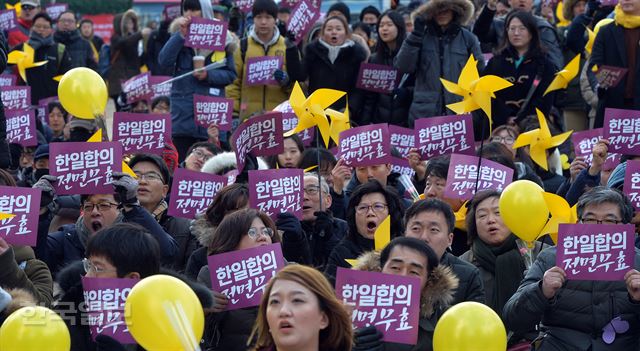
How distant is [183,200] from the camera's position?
28.9 ft

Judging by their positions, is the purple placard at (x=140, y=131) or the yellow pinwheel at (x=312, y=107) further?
the purple placard at (x=140, y=131)

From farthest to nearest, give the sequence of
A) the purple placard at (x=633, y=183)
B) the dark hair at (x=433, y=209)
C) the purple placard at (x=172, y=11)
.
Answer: the purple placard at (x=172, y=11)
the purple placard at (x=633, y=183)
the dark hair at (x=433, y=209)

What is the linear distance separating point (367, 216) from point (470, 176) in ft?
4.46

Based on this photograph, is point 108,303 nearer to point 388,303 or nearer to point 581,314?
point 388,303

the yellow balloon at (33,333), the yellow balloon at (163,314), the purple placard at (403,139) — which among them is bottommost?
the purple placard at (403,139)

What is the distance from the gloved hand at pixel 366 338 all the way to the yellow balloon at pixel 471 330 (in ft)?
1.47

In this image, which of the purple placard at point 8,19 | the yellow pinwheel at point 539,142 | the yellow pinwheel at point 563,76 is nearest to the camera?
the yellow pinwheel at point 539,142

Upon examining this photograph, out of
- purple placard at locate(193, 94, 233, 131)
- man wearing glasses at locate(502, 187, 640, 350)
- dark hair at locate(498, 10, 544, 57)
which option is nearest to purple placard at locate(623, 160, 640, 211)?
man wearing glasses at locate(502, 187, 640, 350)

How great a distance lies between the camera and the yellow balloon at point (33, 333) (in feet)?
16.8

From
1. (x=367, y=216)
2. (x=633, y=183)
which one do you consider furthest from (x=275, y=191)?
(x=633, y=183)

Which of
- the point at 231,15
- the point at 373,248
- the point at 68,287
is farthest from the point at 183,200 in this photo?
the point at 231,15

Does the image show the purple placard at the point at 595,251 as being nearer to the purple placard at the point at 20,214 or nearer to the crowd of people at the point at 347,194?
the crowd of people at the point at 347,194

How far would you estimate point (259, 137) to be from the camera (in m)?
8.95

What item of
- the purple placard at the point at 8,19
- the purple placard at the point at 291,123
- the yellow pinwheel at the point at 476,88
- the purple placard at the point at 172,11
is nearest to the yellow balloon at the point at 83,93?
the purple placard at the point at 291,123
